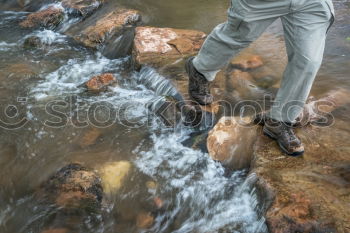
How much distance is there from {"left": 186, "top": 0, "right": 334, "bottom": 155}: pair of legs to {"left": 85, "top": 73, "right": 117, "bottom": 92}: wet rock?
2321 mm

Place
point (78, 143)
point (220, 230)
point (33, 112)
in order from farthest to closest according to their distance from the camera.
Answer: point (33, 112)
point (78, 143)
point (220, 230)

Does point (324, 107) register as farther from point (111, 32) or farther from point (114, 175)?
point (111, 32)

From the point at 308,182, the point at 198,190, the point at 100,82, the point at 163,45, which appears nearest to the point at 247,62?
the point at 163,45

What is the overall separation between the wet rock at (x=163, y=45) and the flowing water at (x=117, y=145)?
0.26 m

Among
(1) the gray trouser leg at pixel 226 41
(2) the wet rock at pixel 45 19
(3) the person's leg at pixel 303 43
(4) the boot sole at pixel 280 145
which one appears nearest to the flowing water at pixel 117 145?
(4) the boot sole at pixel 280 145

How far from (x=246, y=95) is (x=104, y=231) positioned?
2.45 metres

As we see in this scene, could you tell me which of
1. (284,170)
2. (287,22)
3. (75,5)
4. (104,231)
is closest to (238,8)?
(287,22)

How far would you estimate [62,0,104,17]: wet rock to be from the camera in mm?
8477

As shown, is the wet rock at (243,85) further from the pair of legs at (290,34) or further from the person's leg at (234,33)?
the pair of legs at (290,34)

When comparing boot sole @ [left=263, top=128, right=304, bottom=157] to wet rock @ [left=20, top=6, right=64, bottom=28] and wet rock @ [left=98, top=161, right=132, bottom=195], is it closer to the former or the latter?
wet rock @ [left=98, top=161, right=132, bottom=195]

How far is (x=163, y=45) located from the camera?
20.0ft

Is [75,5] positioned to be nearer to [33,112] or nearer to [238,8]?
[33,112]

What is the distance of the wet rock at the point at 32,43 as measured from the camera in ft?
24.1

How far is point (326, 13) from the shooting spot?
3.00 meters
